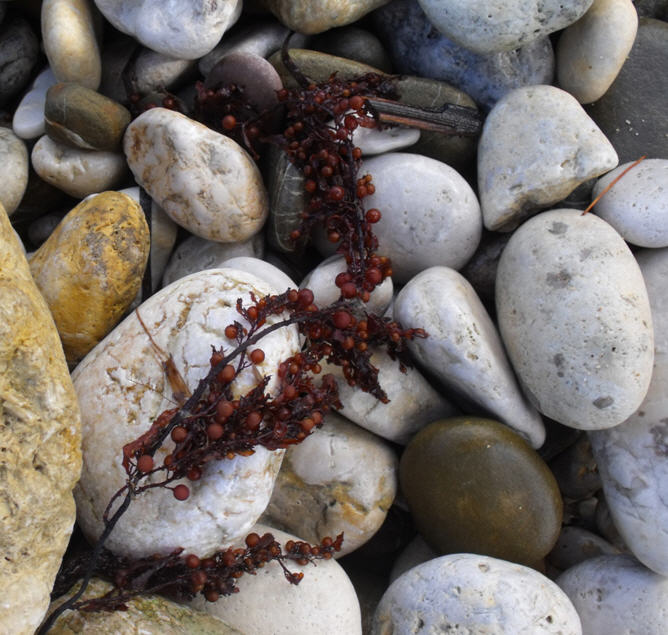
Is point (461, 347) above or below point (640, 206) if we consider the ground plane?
below

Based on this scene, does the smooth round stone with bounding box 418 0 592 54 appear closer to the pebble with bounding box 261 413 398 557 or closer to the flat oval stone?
the flat oval stone

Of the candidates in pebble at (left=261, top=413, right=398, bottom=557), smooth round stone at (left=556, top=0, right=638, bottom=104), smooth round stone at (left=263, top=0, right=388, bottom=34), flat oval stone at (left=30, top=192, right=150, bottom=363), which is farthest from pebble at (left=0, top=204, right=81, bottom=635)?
smooth round stone at (left=556, top=0, right=638, bottom=104)

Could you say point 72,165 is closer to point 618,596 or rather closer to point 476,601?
point 476,601

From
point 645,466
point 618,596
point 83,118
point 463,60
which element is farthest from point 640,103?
point 83,118

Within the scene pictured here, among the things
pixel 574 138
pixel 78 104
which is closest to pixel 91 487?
pixel 78 104

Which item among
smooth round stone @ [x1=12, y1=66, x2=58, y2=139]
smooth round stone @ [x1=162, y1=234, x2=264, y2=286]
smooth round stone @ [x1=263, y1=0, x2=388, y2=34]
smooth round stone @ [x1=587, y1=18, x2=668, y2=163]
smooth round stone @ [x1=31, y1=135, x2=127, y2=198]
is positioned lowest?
smooth round stone @ [x1=162, y1=234, x2=264, y2=286]

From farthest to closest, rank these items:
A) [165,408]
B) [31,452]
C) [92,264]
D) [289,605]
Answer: [92,264] < [289,605] < [165,408] < [31,452]

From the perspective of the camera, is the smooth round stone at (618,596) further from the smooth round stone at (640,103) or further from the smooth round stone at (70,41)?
the smooth round stone at (70,41)
